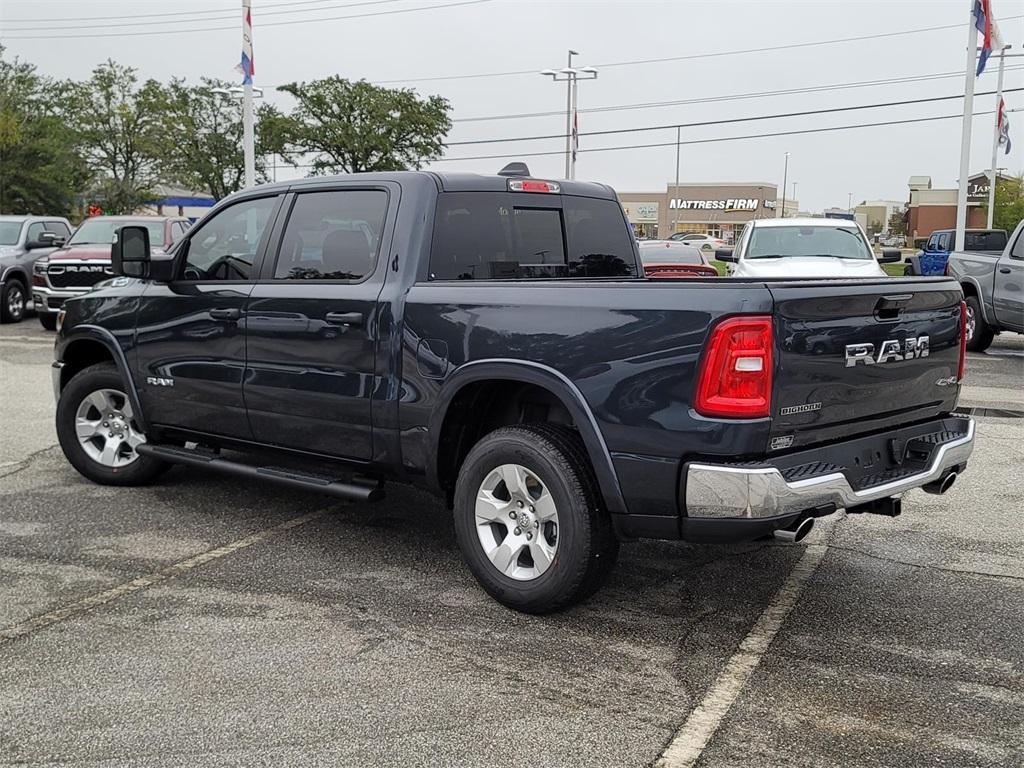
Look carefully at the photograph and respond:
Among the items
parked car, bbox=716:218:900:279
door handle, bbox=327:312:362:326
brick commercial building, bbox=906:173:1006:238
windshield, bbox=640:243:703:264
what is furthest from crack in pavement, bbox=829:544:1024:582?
brick commercial building, bbox=906:173:1006:238

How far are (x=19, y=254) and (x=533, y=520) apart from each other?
52.8 ft

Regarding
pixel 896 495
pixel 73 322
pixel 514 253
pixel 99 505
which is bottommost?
pixel 99 505

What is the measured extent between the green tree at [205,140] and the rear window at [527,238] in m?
51.3

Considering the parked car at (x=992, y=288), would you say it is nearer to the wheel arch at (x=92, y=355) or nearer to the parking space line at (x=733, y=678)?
the parking space line at (x=733, y=678)

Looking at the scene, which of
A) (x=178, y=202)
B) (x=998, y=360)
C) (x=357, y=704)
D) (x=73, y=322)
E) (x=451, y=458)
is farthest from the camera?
(x=178, y=202)

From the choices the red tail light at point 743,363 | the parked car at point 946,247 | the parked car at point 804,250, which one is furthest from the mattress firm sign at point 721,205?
the red tail light at point 743,363

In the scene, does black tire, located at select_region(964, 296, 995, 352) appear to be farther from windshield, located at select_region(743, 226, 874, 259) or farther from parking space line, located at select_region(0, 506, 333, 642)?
parking space line, located at select_region(0, 506, 333, 642)

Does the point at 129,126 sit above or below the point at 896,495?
above

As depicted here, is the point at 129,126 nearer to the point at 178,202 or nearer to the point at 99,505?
the point at 178,202

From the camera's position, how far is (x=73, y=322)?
654 centimetres

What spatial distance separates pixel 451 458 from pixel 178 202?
90442 mm

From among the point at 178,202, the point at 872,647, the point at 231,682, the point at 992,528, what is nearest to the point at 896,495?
the point at 872,647

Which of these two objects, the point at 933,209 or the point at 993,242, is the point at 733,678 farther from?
the point at 933,209

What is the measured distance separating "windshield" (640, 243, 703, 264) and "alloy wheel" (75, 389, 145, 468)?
35.5 ft
